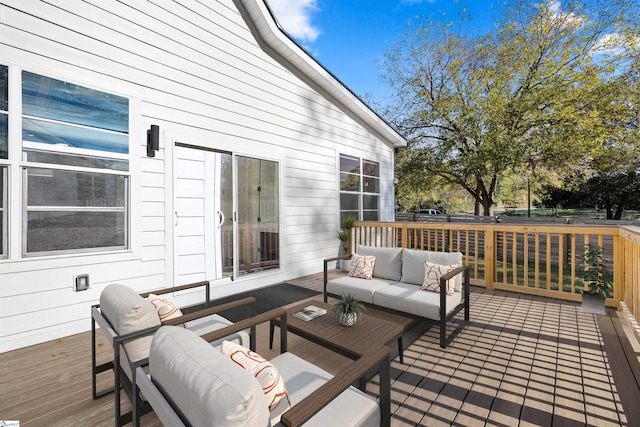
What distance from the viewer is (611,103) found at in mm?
9016

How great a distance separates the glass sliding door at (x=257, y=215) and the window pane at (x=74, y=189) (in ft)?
5.66

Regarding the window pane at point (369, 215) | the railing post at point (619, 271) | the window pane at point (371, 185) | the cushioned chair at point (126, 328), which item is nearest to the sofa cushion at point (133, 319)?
the cushioned chair at point (126, 328)

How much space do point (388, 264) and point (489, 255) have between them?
1998 mm

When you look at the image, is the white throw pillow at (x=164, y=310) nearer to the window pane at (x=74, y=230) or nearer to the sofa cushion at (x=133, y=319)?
the sofa cushion at (x=133, y=319)

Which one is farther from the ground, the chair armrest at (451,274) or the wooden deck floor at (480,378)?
the chair armrest at (451,274)

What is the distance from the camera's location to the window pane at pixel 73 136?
9.80 ft

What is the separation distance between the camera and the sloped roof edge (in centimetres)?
498

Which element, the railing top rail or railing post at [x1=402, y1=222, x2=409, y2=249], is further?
railing post at [x1=402, y1=222, x2=409, y2=249]

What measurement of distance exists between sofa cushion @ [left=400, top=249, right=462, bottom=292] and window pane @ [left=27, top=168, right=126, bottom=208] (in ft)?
12.1

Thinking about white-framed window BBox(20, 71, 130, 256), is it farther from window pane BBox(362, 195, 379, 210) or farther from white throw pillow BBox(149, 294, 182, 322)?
window pane BBox(362, 195, 379, 210)

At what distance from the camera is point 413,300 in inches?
121

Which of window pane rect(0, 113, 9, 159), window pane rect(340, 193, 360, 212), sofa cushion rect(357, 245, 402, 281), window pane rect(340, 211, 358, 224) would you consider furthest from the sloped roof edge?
sofa cushion rect(357, 245, 402, 281)

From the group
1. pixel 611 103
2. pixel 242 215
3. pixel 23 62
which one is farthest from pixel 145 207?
pixel 611 103

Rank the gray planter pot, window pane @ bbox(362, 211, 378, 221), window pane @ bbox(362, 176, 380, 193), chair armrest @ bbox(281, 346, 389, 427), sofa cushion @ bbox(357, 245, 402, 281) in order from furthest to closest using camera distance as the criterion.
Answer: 1. window pane @ bbox(362, 176, 380, 193)
2. window pane @ bbox(362, 211, 378, 221)
3. sofa cushion @ bbox(357, 245, 402, 281)
4. the gray planter pot
5. chair armrest @ bbox(281, 346, 389, 427)
